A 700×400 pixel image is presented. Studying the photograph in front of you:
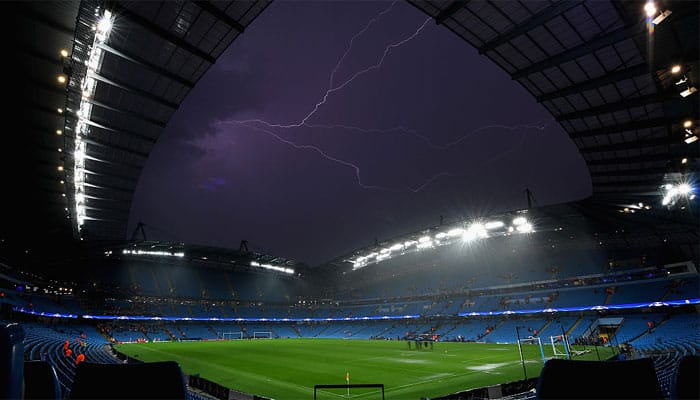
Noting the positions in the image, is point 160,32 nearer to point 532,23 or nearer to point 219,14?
point 219,14

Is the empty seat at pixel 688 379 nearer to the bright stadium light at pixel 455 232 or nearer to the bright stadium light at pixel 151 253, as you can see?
the bright stadium light at pixel 455 232

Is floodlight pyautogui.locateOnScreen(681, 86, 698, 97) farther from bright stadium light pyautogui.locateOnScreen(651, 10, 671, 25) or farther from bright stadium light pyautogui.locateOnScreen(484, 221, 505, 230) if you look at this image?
bright stadium light pyautogui.locateOnScreen(484, 221, 505, 230)

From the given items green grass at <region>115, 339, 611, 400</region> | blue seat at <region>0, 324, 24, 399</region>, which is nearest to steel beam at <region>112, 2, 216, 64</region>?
green grass at <region>115, 339, 611, 400</region>

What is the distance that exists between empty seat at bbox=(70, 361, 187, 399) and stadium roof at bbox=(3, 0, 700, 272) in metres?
17.7

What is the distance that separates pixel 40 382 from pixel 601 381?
18.3ft

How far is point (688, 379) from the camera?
3.70 m

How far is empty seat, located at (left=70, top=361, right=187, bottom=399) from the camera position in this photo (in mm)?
3674

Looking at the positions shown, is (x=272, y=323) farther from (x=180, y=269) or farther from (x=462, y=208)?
→ (x=462, y=208)

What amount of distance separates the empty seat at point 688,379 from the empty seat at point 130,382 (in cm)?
525

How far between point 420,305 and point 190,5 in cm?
6553

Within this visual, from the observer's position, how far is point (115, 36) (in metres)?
18.6

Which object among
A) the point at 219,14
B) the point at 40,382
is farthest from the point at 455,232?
the point at 40,382

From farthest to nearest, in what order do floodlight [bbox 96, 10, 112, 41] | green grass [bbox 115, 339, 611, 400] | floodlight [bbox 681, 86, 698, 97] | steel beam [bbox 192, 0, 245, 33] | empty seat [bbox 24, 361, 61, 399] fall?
green grass [bbox 115, 339, 611, 400]
floodlight [bbox 681, 86, 698, 97]
steel beam [bbox 192, 0, 245, 33]
floodlight [bbox 96, 10, 112, 41]
empty seat [bbox 24, 361, 61, 399]

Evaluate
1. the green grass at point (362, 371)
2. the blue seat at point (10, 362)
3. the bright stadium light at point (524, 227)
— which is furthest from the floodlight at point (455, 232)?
the blue seat at point (10, 362)
